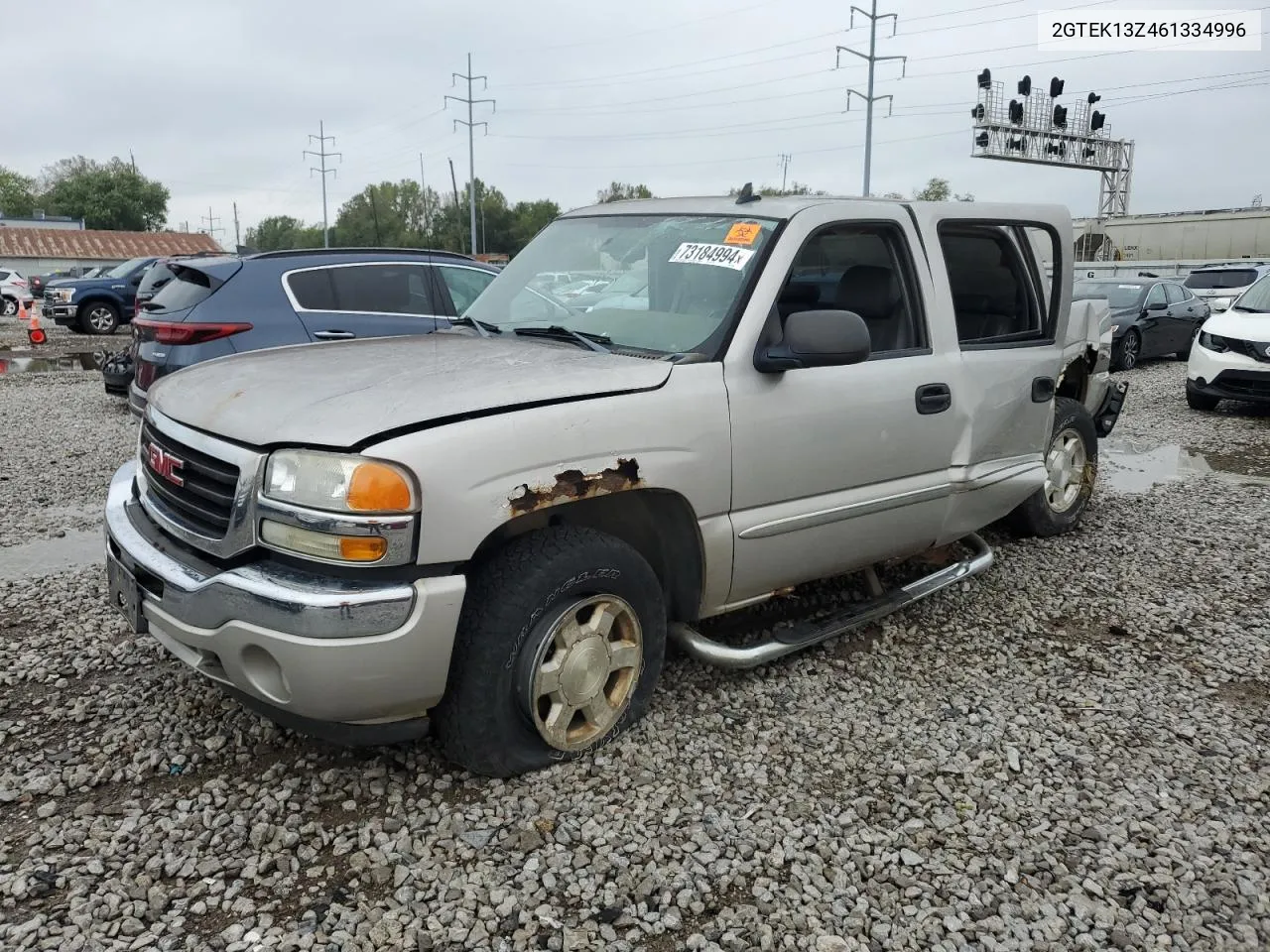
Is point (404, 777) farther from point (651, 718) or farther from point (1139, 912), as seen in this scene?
point (1139, 912)

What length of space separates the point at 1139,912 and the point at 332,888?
2.13m

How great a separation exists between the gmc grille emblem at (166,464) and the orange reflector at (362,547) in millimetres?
744

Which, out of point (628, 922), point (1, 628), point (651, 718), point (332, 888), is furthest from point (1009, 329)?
point (1, 628)

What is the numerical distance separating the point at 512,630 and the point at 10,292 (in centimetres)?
3305

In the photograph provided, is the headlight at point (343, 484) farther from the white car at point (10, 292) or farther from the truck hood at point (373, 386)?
the white car at point (10, 292)

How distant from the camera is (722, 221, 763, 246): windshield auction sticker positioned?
3.63 m

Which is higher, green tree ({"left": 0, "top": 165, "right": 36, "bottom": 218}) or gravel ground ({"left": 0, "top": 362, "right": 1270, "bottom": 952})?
green tree ({"left": 0, "top": 165, "right": 36, "bottom": 218})

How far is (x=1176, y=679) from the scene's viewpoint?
13.1 feet

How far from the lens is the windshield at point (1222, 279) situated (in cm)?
2106

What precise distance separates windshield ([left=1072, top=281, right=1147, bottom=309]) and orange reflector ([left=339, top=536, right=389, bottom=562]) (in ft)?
50.6

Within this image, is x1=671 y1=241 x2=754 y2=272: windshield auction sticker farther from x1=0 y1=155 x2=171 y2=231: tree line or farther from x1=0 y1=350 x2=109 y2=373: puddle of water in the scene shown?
x1=0 y1=155 x2=171 y2=231: tree line

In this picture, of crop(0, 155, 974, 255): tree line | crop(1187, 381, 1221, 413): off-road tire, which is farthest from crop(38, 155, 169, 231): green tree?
crop(1187, 381, 1221, 413): off-road tire

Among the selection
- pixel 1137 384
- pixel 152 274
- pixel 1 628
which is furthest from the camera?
pixel 1137 384

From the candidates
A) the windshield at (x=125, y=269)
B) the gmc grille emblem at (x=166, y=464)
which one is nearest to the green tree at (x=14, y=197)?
the windshield at (x=125, y=269)
